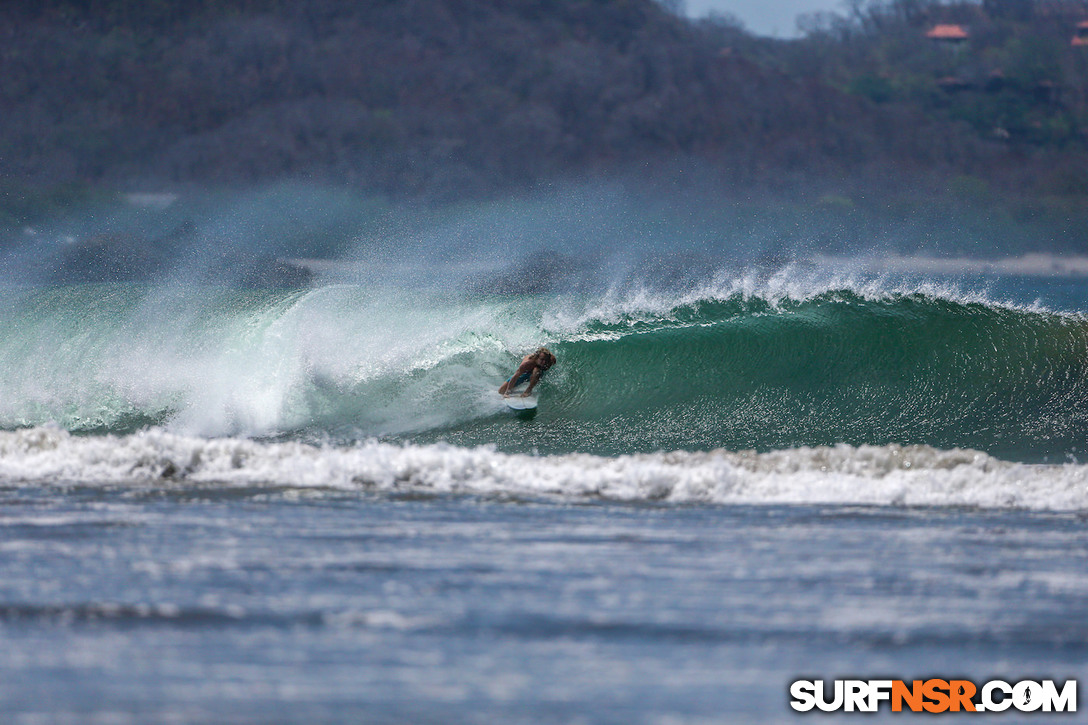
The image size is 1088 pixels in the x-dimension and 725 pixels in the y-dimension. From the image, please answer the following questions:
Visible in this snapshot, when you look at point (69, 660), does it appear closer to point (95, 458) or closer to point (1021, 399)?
point (95, 458)

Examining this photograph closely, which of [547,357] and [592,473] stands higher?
[547,357]

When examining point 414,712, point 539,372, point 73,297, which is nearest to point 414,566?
point 414,712

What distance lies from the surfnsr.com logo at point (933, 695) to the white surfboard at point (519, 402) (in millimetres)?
9830

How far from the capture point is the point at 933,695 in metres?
4.12

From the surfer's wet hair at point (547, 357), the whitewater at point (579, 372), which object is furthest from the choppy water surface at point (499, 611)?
the surfer's wet hair at point (547, 357)

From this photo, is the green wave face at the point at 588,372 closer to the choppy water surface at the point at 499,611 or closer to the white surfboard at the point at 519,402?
the white surfboard at the point at 519,402

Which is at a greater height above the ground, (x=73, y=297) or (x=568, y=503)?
(x=73, y=297)

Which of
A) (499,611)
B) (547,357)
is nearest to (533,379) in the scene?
(547,357)

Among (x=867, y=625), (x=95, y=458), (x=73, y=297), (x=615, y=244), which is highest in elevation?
(x=615, y=244)

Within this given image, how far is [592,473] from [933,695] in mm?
5675

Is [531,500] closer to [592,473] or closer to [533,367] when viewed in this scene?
[592,473]

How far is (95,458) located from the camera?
10375 millimetres

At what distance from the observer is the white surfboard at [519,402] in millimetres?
13945

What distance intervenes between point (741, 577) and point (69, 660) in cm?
341
